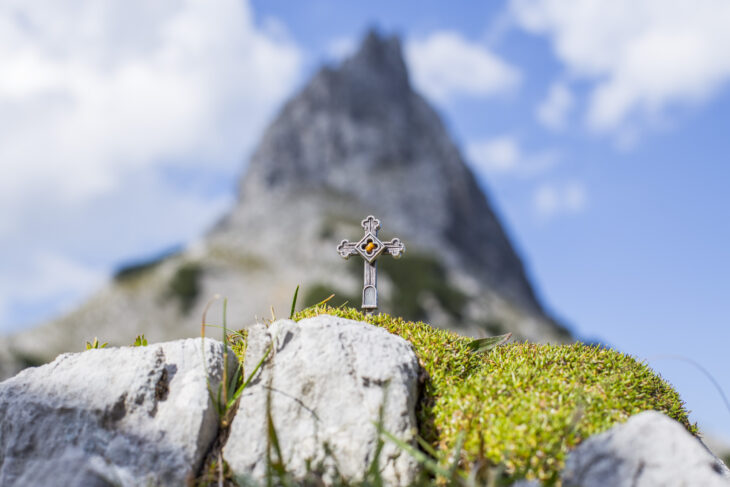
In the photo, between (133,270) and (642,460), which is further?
(133,270)

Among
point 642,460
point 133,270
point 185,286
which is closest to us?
point 642,460

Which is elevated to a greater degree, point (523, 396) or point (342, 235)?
point (342, 235)

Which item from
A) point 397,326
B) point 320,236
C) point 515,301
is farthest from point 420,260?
point 397,326

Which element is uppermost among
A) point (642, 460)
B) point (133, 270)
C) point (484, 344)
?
point (133, 270)

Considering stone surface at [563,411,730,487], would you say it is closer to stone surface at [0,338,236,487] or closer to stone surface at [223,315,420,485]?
stone surface at [223,315,420,485]

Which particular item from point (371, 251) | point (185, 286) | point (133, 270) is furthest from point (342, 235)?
point (371, 251)

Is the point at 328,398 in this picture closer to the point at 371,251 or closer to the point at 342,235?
the point at 371,251

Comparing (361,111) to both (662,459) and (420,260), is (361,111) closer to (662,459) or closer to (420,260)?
(420,260)
